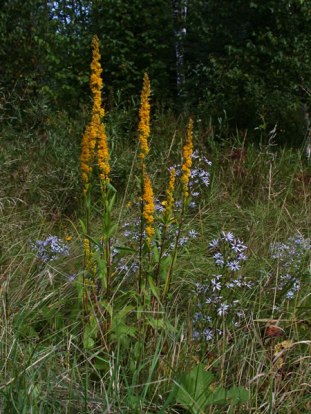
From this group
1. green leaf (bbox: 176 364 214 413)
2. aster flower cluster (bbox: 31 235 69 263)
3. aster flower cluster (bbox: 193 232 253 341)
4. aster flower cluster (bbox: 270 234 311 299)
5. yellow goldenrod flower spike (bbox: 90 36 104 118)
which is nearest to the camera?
green leaf (bbox: 176 364 214 413)

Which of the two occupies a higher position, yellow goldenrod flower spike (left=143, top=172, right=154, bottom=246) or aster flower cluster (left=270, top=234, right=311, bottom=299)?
yellow goldenrod flower spike (left=143, top=172, right=154, bottom=246)

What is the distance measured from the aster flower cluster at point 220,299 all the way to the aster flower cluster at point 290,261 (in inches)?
10.6

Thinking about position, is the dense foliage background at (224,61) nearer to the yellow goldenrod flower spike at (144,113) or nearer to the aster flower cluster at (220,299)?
the aster flower cluster at (220,299)

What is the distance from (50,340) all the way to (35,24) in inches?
232

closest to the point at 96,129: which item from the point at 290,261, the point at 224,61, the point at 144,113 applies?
the point at 144,113

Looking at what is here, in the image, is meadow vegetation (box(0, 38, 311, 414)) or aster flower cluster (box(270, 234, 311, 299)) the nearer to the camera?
meadow vegetation (box(0, 38, 311, 414))

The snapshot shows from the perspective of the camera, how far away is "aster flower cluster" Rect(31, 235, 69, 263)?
301cm

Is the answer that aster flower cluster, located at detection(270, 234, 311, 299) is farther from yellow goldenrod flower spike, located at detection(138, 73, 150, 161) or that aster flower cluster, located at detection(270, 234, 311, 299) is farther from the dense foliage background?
the dense foliage background

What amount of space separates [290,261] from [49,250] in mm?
1294

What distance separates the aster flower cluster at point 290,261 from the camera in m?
2.72

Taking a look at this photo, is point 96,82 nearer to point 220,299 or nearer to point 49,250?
point 220,299

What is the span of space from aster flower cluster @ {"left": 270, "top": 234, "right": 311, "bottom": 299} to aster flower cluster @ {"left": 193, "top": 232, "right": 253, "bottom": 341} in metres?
→ 0.27

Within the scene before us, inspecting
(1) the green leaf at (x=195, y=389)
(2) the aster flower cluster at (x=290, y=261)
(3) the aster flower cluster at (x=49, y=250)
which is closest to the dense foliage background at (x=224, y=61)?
(2) the aster flower cluster at (x=290, y=261)

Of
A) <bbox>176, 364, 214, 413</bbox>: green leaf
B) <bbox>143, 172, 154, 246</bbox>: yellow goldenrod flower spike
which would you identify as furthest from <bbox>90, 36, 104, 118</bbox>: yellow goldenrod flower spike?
<bbox>176, 364, 214, 413</bbox>: green leaf
